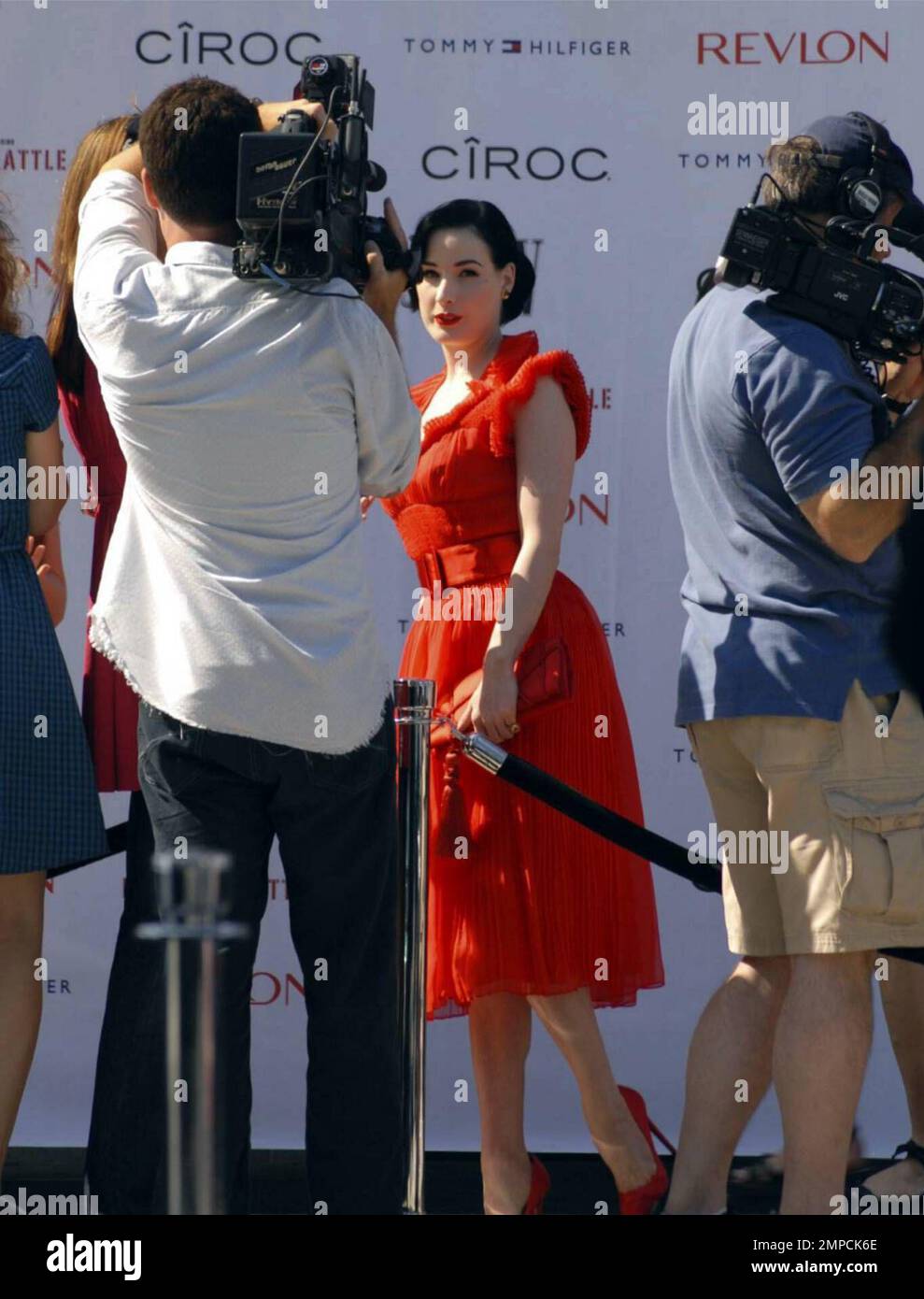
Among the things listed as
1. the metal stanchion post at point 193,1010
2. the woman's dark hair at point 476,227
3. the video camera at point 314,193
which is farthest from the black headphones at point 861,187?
the metal stanchion post at point 193,1010

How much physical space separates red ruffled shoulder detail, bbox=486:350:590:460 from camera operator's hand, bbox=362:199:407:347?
0.59 m

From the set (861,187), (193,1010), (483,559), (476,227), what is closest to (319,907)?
(193,1010)

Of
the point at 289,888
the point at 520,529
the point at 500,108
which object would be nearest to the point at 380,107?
the point at 500,108

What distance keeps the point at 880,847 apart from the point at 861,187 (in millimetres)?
1016

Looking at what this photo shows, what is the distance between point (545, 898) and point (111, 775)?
2.70 ft

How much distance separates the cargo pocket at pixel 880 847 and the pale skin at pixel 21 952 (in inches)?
50.1

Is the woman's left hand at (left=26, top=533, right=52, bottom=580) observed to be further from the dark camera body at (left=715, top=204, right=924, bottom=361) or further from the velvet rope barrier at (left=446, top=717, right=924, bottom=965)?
the dark camera body at (left=715, top=204, right=924, bottom=361)

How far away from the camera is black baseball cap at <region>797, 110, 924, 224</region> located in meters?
2.96

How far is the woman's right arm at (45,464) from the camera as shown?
306 cm

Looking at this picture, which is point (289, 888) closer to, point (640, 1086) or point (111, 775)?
point (111, 775)

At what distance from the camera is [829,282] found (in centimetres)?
286

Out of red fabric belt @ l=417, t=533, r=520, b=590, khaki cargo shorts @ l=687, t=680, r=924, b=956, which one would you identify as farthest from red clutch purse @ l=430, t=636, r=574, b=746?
khaki cargo shorts @ l=687, t=680, r=924, b=956

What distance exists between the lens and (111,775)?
3.22 m

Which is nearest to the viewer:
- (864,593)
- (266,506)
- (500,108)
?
(266,506)
